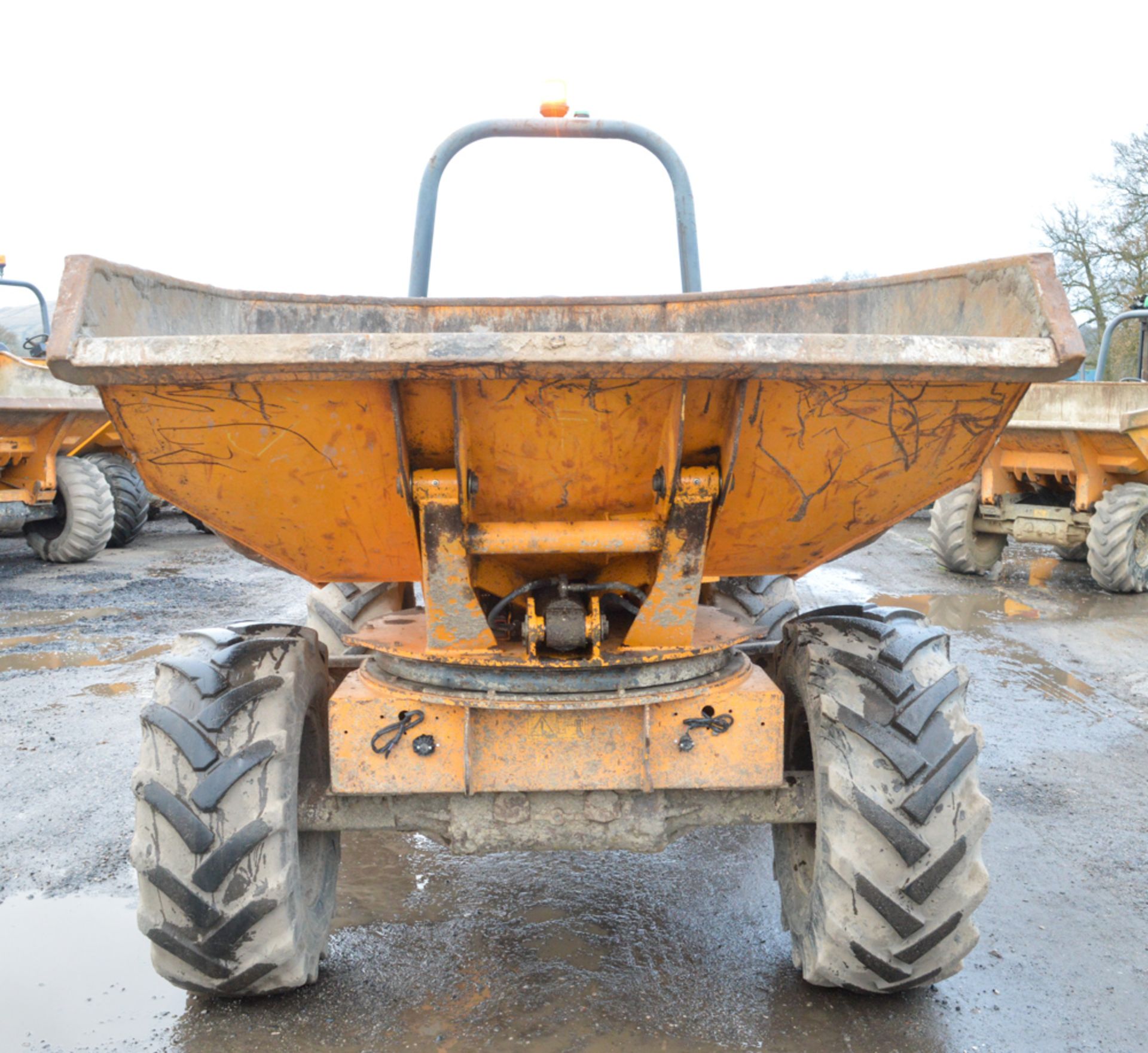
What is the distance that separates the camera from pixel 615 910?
120 inches

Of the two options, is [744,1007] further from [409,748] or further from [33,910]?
[33,910]

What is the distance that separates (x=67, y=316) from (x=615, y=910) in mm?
2193

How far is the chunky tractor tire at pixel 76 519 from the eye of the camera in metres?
9.62

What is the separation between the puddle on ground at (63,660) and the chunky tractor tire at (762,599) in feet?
12.6

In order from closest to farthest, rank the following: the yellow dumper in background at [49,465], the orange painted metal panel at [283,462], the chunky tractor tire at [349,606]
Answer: the orange painted metal panel at [283,462]
the chunky tractor tire at [349,606]
the yellow dumper in background at [49,465]

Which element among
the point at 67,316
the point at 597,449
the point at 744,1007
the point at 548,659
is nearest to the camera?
the point at 67,316

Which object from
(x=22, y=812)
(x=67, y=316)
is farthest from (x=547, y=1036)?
(x=22, y=812)

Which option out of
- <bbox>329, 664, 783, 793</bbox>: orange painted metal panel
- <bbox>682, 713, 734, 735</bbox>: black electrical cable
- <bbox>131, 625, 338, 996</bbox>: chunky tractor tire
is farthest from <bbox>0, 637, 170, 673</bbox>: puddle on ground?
<bbox>682, 713, 734, 735</bbox>: black electrical cable

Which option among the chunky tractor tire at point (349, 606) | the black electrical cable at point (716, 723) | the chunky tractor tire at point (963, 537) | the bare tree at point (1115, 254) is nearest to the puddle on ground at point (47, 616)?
the chunky tractor tire at point (349, 606)

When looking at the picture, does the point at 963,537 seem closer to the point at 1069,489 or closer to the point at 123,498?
the point at 1069,489

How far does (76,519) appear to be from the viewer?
31.7ft

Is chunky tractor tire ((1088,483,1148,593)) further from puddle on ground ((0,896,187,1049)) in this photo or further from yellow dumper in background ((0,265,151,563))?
yellow dumper in background ((0,265,151,563))

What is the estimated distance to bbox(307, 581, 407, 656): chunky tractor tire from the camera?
3772mm

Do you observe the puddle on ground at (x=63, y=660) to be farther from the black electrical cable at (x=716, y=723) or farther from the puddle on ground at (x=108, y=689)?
the black electrical cable at (x=716, y=723)
